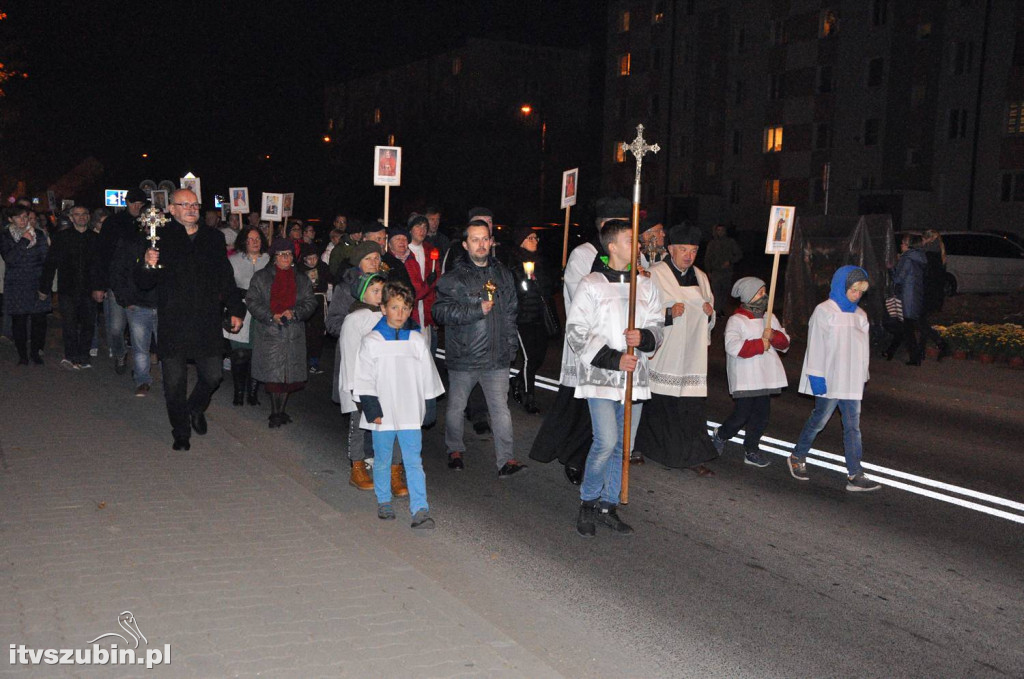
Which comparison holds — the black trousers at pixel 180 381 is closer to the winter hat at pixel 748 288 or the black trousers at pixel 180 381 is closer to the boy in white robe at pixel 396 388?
the boy in white robe at pixel 396 388

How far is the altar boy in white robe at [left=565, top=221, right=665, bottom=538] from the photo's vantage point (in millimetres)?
6070

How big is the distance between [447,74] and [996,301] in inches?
2330

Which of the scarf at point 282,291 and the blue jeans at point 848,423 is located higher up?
the scarf at point 282,291

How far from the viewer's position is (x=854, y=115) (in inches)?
1828

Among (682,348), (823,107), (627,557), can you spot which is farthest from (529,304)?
(823,107)

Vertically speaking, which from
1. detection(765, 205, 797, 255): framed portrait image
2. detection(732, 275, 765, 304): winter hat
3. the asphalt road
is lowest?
the asphalt road

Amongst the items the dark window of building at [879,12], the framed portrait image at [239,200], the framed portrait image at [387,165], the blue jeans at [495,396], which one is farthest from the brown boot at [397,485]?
the dark window of building at [879,12]

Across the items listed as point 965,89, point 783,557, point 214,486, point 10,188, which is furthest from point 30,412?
point 10,188

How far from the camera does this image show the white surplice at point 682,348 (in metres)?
7.74

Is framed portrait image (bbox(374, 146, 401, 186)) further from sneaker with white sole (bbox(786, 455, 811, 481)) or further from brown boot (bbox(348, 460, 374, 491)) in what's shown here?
sneaker with white sole (bbox(786, 455, 811, 481))

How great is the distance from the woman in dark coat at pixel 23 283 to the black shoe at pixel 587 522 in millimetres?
8805

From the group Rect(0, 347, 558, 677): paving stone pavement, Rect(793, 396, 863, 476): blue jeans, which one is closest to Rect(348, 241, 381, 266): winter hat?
Rect(0, 347, 558, 677): paving stone pavement

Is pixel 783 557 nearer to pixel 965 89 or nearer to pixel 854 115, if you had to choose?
pixel 965 89

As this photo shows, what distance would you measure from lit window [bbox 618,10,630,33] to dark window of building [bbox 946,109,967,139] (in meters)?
22.9
